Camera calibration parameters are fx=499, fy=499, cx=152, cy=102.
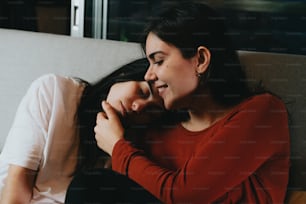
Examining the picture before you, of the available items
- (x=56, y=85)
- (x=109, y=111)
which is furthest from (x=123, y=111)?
(x=56, y=85)

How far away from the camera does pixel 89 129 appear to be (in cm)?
82

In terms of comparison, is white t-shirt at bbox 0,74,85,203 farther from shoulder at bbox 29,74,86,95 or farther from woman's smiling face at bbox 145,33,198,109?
woman's smiling face at bbox 145,33,198,109

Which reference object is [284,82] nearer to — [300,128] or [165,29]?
[300,128]

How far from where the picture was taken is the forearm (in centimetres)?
80

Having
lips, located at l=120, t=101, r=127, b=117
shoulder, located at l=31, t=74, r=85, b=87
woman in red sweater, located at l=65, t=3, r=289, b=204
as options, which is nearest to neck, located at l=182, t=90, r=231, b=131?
woman in red sweater, located at l=65, t=3, r=289, b=204

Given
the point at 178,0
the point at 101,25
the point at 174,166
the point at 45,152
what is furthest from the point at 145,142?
the point at 101,25

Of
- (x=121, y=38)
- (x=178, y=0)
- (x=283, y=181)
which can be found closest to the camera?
(x=283, y=181)

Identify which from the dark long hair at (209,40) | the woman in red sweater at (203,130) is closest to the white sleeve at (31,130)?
the woman in red sweater at (203,130)

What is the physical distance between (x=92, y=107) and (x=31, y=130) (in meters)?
0.11

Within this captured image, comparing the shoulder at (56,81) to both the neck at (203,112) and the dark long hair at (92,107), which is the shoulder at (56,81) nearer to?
the dark long hair at (92,107)

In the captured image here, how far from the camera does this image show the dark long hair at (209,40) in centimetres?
75

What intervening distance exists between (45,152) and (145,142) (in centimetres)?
17

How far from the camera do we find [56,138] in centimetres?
82

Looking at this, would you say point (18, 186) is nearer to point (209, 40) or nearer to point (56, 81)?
point (56, 81)
